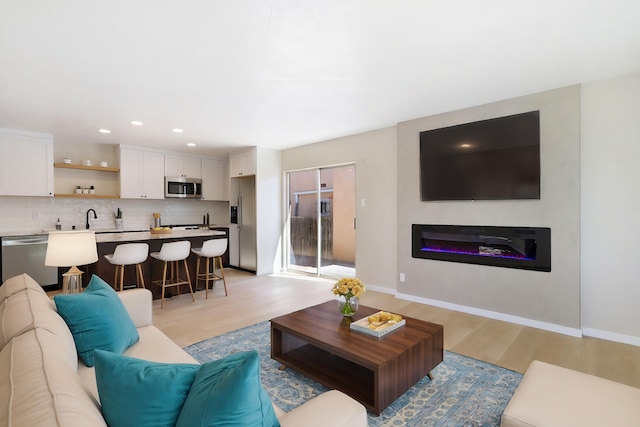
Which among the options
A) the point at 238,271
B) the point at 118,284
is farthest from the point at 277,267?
the point at 118,284

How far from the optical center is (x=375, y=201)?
4.95 m

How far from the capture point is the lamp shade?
7.48 feet

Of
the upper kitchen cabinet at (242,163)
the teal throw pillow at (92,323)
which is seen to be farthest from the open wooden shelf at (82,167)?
the teal throw pillow at (92,323)

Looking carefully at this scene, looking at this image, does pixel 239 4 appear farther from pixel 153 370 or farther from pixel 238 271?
pixel 238 271

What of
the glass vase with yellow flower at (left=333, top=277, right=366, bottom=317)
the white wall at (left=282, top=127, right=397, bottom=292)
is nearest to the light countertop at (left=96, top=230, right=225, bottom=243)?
the white wall at (left=282, top=127, right=397, bottom=292)

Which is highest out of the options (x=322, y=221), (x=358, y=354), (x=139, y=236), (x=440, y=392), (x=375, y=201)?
(x=375, y=201)

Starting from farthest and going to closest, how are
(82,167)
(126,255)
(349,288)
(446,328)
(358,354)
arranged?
(82,167) < (126,255) < (446,328) < (349,288) < (358,354)

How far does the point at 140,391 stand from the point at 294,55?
2463 millimetres

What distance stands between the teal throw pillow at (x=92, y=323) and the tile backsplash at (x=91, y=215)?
475 centimetres

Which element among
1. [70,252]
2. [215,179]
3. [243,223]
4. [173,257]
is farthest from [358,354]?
[215,179]

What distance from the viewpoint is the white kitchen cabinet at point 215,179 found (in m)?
7.02

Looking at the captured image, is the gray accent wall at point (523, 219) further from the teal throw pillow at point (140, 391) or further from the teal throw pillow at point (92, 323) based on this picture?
the teal throw pillow at point (140, 391)

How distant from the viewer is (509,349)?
291cm

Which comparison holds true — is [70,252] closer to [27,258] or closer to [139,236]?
[139,236]
